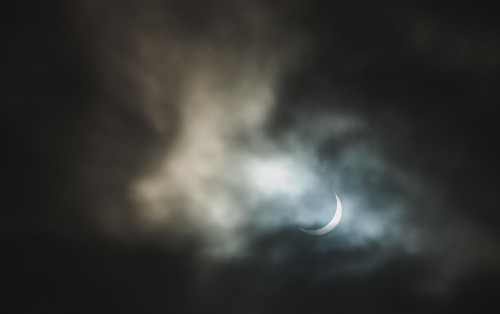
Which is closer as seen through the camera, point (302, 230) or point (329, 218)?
point (329, 218)
